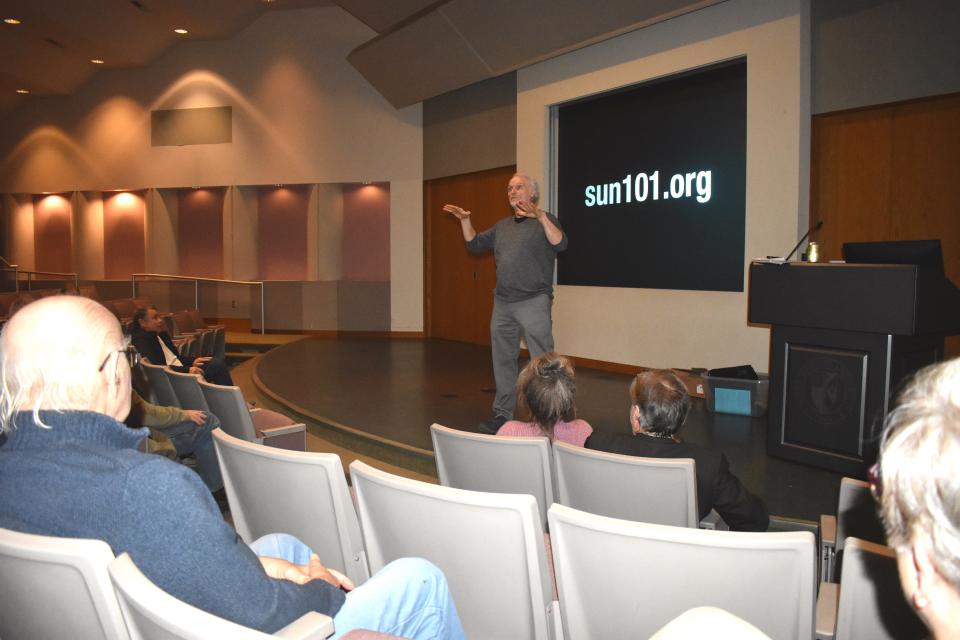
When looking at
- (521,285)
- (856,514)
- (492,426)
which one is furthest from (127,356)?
(521,285)

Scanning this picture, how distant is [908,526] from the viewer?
789mm

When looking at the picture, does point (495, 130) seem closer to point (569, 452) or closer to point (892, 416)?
point (569, 452)

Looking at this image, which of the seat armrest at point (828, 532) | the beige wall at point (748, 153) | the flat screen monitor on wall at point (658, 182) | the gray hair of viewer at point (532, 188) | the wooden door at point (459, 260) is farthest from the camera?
the wooden door at point (459, 260)

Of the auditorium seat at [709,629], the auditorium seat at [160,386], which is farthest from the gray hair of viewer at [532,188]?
the auditorium seat at [709,629]

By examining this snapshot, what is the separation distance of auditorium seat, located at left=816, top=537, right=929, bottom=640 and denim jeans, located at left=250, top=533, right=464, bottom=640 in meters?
0.77

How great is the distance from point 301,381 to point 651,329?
3.56 m

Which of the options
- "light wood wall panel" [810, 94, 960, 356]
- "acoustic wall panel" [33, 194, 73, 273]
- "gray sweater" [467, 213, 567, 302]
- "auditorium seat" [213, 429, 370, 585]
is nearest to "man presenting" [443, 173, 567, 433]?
"gray sweater" [467, 213, 567, 302]

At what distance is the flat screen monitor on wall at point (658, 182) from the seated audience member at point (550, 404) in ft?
13.4

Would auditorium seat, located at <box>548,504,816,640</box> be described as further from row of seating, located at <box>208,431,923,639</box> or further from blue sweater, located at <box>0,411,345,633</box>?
blue sweater, located at <box>0,411,345,633</box>

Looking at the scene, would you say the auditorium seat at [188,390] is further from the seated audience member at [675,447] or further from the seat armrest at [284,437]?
the seated audience member at [675,447]

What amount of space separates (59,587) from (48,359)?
0.40 meters

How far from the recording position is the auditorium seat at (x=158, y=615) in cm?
97

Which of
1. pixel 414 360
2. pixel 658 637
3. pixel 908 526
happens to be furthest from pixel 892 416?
pixel 414 360

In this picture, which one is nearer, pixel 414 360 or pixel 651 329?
pixel 651 329
